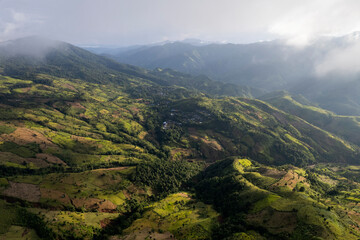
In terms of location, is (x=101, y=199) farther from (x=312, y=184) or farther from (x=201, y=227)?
(x=312, y=184)

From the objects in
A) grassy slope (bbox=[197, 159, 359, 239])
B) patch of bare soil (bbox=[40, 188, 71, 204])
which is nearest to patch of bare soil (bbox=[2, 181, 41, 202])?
patch of bare soil (bbox=[40, 188, 71, 204])

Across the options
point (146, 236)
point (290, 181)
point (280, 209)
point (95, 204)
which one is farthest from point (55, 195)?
point (290, 181)

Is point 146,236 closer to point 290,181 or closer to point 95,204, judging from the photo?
point 95,204

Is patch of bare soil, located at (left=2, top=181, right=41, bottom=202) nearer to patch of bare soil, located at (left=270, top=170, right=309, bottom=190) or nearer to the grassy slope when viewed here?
the grassy slope

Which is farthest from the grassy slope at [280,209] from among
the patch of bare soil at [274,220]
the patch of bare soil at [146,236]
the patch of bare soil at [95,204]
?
the patch of bare soil at [95,204]

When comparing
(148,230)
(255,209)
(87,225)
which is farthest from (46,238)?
(255,209)

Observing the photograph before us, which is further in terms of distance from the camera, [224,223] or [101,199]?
[101,199]

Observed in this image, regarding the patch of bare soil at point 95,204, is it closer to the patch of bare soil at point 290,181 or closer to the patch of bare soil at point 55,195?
the patch of bare soil at point 55,195
